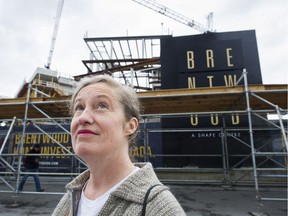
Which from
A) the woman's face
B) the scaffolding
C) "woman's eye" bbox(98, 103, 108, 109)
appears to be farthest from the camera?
the scaffolding

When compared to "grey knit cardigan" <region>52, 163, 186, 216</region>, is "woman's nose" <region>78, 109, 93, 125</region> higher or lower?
higher

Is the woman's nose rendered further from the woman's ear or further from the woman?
the woman's ear

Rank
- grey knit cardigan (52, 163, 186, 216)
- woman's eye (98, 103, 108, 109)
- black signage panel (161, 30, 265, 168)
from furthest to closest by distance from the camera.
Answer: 1. black signage panel (161, 30, 265, 168)
2. woman's eye (98, 103, 108, 109)
3. grey knit cardigan (52, 163, 186, 216)

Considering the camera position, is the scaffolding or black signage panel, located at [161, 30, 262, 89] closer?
the scaffolding

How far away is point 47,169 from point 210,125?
23.3 ft

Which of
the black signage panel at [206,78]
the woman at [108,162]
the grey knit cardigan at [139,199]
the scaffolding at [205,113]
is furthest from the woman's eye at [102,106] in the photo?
the black signage panel at [206,78]

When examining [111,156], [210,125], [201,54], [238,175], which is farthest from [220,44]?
[111,156]

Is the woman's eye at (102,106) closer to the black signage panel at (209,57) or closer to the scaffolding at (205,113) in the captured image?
the scaffolding at (205,113)

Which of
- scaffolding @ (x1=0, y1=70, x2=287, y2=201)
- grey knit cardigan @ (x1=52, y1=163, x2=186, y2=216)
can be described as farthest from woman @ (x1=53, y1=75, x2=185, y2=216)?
scaffolding @ (x1=0, y1=70, x2=287, y2=201)

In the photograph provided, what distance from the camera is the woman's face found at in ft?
3.95

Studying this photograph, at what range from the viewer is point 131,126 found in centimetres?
143

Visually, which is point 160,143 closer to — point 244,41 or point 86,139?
point 244,41

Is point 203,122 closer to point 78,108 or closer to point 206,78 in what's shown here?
point 206,78

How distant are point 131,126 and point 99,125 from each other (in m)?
0.26
